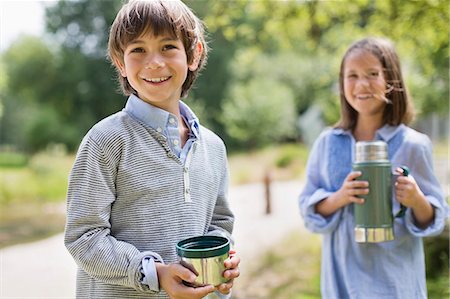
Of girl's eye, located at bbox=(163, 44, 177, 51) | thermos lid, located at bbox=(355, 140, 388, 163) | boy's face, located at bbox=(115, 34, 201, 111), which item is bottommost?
thermos lid, located at bbox=(355, 140, 388, 163)

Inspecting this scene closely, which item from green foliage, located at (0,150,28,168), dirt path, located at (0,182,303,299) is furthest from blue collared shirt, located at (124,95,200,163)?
green foliage, located at (0,150,28,168)

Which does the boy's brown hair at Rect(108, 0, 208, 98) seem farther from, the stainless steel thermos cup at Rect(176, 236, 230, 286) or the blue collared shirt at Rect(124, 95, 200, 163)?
the stainless steel thermos cup at Rect(176, 236, 230, 286)

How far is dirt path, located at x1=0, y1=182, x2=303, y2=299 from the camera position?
4.00 meters

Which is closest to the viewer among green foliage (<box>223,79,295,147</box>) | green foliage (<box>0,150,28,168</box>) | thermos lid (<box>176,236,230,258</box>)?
thermos lid (<box>176,236,230,258</box>)

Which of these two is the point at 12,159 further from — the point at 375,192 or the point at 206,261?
the point at 206,261

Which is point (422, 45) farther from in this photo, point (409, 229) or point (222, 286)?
point (222, 286)

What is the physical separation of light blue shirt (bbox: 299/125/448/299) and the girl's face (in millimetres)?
91

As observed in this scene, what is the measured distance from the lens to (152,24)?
1.06 meters

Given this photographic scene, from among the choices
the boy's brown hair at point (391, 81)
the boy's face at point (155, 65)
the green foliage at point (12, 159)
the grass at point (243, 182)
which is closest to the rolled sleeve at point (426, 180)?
the boy's brown hair at point (391, 81)

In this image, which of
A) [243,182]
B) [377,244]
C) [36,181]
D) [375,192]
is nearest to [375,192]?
[375,192]

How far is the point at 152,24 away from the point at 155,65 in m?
0.08

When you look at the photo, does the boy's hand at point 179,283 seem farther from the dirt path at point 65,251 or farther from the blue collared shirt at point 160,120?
the dirt path at point 65,251

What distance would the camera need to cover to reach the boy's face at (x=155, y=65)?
1.07 metres

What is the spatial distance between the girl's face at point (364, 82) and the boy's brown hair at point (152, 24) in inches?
22.7
